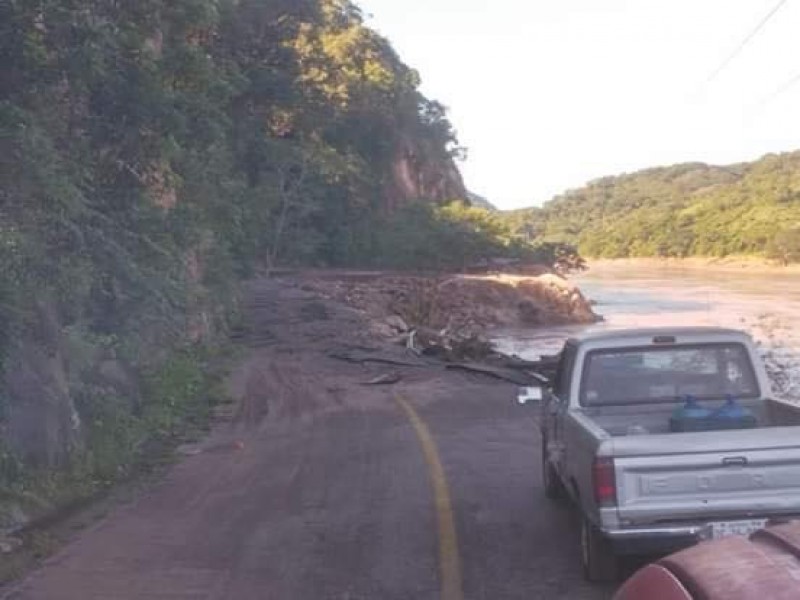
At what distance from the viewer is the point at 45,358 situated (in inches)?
476

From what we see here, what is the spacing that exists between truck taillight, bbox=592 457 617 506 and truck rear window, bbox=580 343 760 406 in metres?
2.05

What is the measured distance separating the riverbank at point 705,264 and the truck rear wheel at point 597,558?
274ft

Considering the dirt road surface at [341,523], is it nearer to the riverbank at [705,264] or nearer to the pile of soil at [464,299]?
the pile of soil at [464,299]

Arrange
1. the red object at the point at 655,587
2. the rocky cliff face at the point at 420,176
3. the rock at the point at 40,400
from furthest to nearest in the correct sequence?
1. the rocky cliff face at the point at 420,176
2. the rock at the point at 40,400
3. the red object at the point at 655,587

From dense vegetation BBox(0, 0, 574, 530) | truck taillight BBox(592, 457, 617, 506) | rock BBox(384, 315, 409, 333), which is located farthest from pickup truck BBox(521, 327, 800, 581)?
rock BBox(384, 315, 409, 333)

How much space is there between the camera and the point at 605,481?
6902mm

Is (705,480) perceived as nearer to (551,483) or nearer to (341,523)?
(551,483)

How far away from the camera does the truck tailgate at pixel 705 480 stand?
6.89m

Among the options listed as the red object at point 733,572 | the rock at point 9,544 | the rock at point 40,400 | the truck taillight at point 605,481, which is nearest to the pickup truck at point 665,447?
the truck taillight at point 605,481

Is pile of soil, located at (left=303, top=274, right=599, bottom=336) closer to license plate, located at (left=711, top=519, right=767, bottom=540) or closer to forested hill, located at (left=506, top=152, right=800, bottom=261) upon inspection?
forested hill, located at (left=506, top=152, right=800, bottom=261)

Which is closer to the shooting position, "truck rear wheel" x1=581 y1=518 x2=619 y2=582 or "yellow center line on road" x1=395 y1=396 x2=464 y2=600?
"truck rear wheel" x1=581 y1=518 x2=619 y2=582

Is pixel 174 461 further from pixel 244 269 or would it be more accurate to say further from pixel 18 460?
pixel 244 269

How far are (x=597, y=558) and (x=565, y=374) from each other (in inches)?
81.5

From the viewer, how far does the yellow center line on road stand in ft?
25.0
